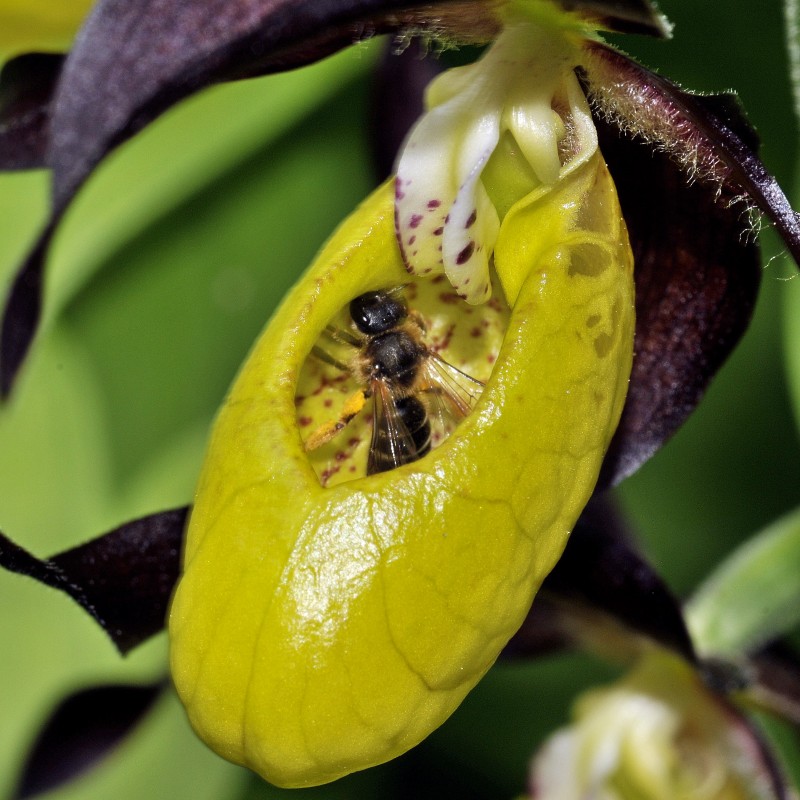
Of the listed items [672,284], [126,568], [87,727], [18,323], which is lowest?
[87,727]

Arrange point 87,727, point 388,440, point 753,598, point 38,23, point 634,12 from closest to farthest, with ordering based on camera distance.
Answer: point 634,12 < point 388,440 < point 753,598 < point 87,727 < point 38,23

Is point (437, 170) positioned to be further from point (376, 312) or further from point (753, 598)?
point (753, 598)

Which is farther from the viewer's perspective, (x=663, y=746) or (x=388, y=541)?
(x=663, y=746)

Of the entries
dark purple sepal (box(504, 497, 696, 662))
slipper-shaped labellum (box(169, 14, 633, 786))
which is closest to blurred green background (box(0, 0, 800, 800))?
dark purple sepal (box(504, 497, 696, 662))

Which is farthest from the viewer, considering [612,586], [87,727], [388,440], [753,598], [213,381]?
[213,381]

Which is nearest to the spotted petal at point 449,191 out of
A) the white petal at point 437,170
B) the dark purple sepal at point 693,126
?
the white petal at point 437,170

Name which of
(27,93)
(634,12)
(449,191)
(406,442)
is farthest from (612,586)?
(27,93)

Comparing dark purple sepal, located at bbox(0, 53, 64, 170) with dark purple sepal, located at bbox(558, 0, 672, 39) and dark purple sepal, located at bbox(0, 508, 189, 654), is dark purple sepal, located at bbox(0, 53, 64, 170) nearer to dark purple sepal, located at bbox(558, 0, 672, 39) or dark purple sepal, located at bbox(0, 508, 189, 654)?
dark purple sepal, located at bbox(0, 508, 189, 654)
